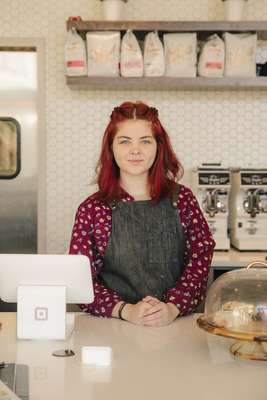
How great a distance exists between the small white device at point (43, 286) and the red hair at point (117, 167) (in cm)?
50

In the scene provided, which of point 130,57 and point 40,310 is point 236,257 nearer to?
point 130,57

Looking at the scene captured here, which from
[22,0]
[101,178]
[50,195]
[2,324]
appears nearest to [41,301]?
[2,324]

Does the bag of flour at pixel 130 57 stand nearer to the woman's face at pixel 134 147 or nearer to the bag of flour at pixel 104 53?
the bag of flour at pixel 104 53

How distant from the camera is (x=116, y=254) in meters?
2.33

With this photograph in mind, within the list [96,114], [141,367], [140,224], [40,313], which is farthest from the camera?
[96,114]

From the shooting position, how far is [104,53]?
3594mm

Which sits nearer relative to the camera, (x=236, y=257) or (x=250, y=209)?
(x=236, y=257)

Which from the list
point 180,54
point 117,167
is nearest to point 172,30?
point 180,54

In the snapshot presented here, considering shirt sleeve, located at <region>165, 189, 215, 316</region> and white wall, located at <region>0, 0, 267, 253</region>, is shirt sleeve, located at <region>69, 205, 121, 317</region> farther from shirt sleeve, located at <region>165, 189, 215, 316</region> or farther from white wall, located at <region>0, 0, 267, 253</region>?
white wall, located at <region>0, 0, 267, 253</region>

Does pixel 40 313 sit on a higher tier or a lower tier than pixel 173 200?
lower

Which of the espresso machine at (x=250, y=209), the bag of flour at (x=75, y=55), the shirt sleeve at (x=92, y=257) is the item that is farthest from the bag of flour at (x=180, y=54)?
the shirt sleeve at (x=92, y=257)

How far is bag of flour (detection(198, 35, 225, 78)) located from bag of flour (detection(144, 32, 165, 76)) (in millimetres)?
246

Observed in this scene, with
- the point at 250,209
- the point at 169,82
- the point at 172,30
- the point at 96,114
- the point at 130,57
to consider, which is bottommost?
the point at 250,209

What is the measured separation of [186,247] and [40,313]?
0.71 metres
